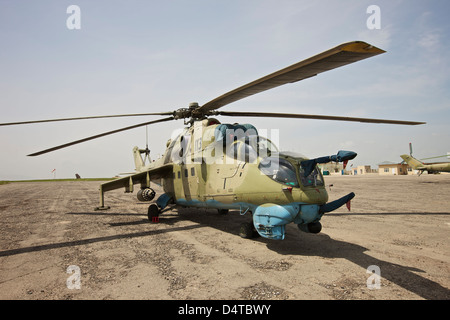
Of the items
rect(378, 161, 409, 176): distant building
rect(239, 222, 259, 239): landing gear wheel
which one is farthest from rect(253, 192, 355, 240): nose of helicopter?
rect(378, 161, 409, 176): distant building

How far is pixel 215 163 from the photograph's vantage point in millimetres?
8438

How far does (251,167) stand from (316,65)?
11.7 ft

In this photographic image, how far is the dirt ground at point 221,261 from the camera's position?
4.40 m

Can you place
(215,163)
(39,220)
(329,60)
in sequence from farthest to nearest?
(39,220) → (215,163) → (329,60)

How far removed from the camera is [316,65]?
13.4 ft

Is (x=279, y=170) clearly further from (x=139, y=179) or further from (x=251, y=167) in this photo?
(x=139, y=179)

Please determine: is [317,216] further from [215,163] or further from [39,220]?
[39,220]

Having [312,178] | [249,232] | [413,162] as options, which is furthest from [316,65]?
[413,162]

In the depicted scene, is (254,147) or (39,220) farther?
(39,220)

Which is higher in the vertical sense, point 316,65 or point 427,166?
point 316,65

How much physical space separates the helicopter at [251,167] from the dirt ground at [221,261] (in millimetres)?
A: 874

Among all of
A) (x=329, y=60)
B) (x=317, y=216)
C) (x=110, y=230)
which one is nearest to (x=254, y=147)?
(x=317, y=216)

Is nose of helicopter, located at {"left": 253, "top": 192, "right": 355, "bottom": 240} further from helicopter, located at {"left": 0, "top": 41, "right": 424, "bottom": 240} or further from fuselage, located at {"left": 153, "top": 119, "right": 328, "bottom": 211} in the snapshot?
fuselage, located at {"left": 153, "top": 119, "right": 328, "bottom": 211}

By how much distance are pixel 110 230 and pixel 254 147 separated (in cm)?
616
